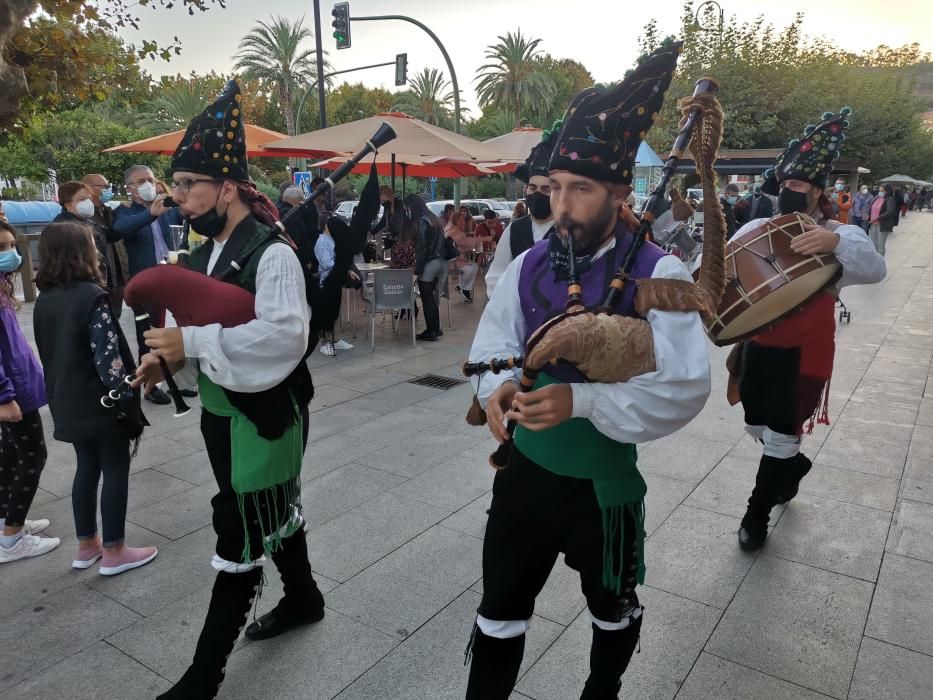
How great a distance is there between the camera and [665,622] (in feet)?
9.11

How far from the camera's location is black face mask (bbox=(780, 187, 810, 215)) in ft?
10.7

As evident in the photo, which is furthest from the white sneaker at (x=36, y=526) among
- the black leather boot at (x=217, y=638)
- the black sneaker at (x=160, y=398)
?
the black sneaker at (x=160, y=398)

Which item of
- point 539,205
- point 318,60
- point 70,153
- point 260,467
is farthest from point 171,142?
point 70,153

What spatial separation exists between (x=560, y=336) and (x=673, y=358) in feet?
0.99

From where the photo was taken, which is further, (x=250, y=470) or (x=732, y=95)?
(x=732, y=95)

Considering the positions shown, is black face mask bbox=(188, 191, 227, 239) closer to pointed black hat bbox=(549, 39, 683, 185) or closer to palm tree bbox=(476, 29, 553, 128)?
pointed black hat bbox=(549, 39, 683, 185)

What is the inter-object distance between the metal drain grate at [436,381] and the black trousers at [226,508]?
401cm

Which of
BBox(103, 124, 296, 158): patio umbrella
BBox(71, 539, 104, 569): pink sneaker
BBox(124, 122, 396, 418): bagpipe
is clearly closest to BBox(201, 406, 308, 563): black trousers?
BBox(124, 122, 396, 418): bagpipe

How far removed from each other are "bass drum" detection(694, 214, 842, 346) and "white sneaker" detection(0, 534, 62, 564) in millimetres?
3371

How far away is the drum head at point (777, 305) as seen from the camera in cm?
279

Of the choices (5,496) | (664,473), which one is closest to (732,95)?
(664,473)

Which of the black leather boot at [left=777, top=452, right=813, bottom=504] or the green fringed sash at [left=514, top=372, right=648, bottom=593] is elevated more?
the green fringed sash at [left=514, top=372, right=648, bottom=593]

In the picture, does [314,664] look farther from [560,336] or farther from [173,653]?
[560,336]

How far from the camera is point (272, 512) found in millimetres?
2318
